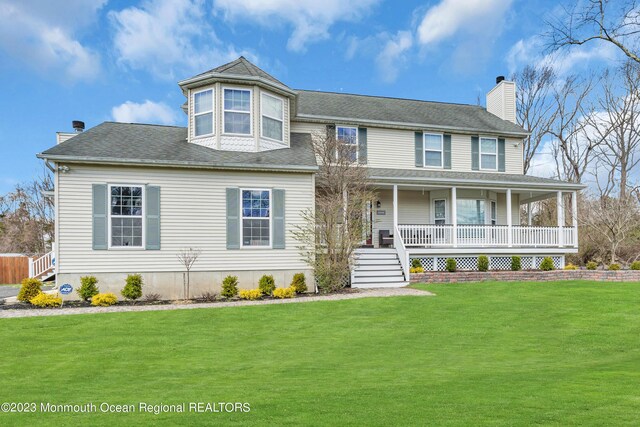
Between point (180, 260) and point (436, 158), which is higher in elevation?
point (436, 158)

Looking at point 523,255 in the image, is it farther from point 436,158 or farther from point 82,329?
point 82,329

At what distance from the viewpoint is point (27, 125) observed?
25422 millimetres

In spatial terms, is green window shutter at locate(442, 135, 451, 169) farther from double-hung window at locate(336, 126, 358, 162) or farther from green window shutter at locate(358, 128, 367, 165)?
double-hung window at locate(336, 126, 358, 162)

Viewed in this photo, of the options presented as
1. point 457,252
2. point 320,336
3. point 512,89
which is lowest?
point 320,336

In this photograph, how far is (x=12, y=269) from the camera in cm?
2289

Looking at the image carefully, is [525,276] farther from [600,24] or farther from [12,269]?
[12,269]

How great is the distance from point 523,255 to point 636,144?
18316 millimetres

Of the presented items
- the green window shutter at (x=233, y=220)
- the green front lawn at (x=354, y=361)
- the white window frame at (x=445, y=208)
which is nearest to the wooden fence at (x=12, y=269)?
the green front lawn at (x=354, y=361)

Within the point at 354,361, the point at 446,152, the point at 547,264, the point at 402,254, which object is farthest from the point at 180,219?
the point at 547,264

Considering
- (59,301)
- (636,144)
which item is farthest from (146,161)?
(636,144)

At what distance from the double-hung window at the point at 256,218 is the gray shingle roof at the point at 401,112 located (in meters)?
5.40

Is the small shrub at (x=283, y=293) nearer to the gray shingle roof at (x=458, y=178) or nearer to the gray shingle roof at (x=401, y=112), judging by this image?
the gray shingle roof at (x=458, y=178)

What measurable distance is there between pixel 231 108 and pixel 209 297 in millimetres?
6449

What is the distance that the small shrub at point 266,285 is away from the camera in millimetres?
13016
